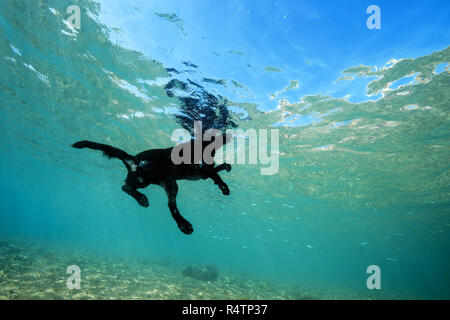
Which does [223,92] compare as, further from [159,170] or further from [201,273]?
[201,273]

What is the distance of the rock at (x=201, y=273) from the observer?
16.3 metres

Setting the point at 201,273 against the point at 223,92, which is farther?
the point at 201,273

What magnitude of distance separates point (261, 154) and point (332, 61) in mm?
9379

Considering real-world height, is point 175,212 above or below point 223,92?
below

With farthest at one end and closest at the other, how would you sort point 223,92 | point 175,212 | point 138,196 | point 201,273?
1. point 201,273
2. point 223,92
3. point 138,196
4. point 175,212

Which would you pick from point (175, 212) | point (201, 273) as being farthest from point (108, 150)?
point (201, 273)

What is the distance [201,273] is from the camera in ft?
54.0

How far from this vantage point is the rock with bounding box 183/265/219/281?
16312mm

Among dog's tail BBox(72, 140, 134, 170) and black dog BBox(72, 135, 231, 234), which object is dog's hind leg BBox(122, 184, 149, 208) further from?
dog's tail BBox(72, 140, 134, 170)

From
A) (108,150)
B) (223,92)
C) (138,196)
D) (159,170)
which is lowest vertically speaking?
(138,196)

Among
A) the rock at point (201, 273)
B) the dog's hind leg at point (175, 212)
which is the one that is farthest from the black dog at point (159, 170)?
→ the rock at point (201, 273)

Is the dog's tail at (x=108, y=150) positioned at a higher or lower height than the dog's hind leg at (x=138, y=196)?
higher

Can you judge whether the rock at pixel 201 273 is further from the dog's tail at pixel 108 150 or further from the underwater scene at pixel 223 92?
the dog's tail at pixel 108 150

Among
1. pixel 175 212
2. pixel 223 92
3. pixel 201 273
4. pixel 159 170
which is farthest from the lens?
pixel 201 273
